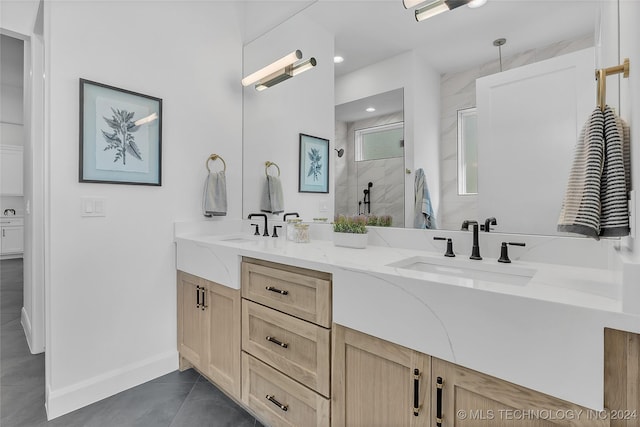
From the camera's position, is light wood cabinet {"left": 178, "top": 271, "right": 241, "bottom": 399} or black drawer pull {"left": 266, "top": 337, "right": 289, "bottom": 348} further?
light wood cabinet {"left": 178, "top": 271, "right": 241, "bottom": 399}

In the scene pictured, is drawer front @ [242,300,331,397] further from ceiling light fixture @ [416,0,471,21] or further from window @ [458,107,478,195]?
ceiling light fixture @ [416,0,471,21]

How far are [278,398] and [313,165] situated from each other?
1341 mm

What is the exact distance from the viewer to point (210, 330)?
5.90ft

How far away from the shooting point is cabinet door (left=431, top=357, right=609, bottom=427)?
0.73 metres

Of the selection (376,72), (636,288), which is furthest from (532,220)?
(376,72)

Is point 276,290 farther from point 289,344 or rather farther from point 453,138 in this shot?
point 453,138

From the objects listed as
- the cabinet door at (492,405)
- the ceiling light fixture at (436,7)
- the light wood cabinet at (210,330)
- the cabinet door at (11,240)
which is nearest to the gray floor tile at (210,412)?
the light wood cabinet at (210,330)

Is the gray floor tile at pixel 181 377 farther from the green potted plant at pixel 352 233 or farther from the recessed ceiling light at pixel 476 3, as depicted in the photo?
the recessed ceiling light at pixel 476 3

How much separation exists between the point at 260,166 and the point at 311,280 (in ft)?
4.55

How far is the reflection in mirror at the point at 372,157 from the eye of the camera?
1.66m

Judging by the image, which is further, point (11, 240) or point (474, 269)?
point (11, 240)

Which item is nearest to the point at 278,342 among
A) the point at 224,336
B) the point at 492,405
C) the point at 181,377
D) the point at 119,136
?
the point at 224,336

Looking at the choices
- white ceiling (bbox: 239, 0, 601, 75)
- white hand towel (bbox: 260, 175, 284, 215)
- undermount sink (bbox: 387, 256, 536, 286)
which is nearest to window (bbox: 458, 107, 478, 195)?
white ceiling (bbox: 239, 0, 601, 75)

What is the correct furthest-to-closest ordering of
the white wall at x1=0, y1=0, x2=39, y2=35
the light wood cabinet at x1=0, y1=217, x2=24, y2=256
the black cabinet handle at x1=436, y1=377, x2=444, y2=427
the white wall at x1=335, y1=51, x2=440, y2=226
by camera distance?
the light wood cabinet at x1=0, y1=217, x2=24, y2=256 → the white wall at x1=0, y1=0, x2=39, y2=35 → the white wall at x1=335, y1=51, x2=440, y2=226 → the black cabinet handle at x1=436, y1=377, x2=444, y2=427
